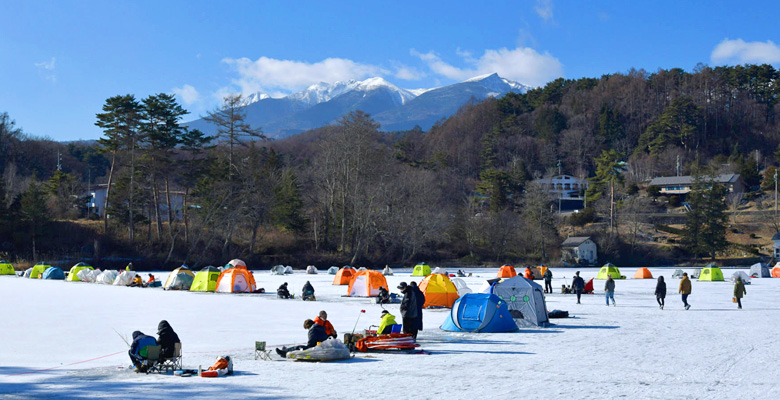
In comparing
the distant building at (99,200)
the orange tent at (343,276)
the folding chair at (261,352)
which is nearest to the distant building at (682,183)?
the distant building at (99,200)

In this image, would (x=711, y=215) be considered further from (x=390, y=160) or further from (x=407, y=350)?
(x=407, y=350)

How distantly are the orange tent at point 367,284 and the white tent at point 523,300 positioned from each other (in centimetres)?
1045

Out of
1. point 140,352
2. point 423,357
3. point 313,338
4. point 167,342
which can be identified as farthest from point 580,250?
point 140,352

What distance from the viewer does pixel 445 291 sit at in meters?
22.2

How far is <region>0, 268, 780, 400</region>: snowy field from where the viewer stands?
9.23 m

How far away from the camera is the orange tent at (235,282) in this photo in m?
29.3

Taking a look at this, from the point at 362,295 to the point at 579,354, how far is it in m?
15.6

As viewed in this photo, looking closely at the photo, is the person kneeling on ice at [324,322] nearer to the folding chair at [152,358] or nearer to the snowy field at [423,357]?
the snowy field at [423,357]

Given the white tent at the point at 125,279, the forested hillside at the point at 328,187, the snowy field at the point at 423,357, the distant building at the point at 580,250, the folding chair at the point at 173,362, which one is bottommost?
the snowy field at the point at 423,357

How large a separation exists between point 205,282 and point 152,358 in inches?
803

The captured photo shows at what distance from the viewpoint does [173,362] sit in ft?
35.2

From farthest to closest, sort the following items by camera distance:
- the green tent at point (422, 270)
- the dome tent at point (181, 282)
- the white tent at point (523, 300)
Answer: the green tent at point (422, 270) < the dome tent at point (181, 282) < the white tent at point (523, 300)

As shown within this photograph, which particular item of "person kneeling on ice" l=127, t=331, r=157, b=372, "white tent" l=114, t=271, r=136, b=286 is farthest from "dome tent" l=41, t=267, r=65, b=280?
"person kneeling on ice" l=127, t=331, r=157, b=372

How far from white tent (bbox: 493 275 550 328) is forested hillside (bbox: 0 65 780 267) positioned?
42.0 metres
